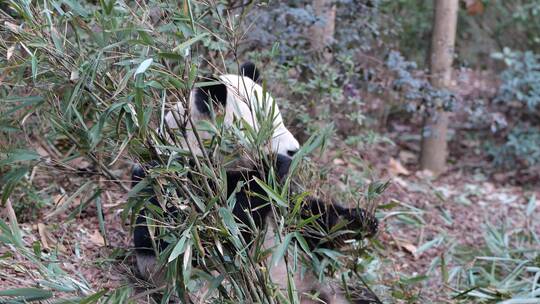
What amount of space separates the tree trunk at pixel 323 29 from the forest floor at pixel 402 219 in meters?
0.67

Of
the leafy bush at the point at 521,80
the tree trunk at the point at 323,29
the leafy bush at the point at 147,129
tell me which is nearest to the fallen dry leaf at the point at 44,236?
the leafy bush at the point at 147,129

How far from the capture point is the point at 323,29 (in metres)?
4.62

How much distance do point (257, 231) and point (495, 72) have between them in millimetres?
5296

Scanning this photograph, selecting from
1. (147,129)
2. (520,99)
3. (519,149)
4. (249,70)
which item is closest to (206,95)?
(249,70)

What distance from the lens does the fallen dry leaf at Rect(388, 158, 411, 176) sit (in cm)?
588

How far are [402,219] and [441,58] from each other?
166 cm

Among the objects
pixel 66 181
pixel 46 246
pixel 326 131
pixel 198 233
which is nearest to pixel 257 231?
pixel 198 233

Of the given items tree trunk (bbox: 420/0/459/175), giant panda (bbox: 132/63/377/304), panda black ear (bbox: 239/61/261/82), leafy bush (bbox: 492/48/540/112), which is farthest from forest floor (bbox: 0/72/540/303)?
panda black ear (bbox: 239/61/261/82)

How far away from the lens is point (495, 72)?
23.8ft

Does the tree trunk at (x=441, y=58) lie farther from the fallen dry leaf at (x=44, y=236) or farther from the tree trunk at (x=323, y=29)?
the fallen dry leaf at (x=44, y=236)

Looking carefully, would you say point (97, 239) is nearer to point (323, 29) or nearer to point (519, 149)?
point (323, 29)

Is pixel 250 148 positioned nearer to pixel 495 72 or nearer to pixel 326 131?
pixel 326 131

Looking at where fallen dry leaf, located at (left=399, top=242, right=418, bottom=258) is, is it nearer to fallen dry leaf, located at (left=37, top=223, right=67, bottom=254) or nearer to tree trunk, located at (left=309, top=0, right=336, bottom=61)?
tree trunk, located at (left=309, top=0, right=336, bottom=61)

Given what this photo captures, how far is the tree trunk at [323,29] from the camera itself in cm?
456
